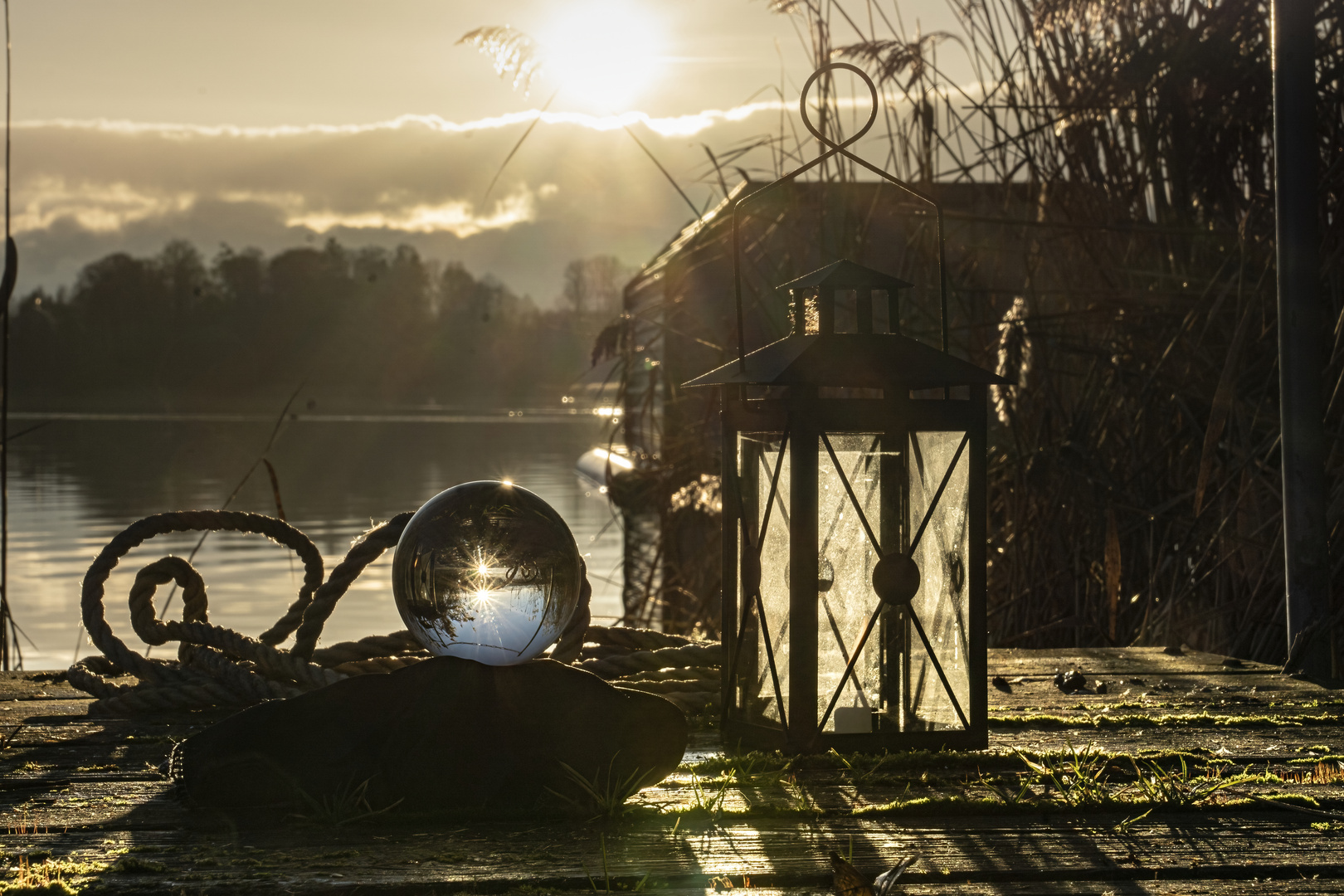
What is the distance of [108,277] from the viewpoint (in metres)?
40.8

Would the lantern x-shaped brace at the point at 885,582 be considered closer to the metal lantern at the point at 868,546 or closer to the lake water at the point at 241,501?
the metal lantern at the point at 868,546

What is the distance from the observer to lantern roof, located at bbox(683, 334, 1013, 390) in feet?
4.93

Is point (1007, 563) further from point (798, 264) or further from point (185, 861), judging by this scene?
point (185, 861)

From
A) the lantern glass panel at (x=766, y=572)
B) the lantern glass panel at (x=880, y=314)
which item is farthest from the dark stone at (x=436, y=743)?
the lantern glass panel at (x=880, y=314)

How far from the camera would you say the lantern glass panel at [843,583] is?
1559 millimetres

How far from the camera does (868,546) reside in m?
1.57

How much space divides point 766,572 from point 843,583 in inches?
4.2

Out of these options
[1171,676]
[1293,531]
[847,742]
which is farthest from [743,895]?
[1293,531]

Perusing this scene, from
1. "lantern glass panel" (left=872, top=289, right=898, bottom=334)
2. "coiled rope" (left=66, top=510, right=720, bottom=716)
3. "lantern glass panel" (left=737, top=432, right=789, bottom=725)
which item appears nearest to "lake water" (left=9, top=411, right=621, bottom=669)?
"lantern glass panel" (left=872, top=289, right=898, bottom=334)

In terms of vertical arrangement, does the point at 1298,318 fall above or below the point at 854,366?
above

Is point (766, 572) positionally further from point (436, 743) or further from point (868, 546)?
point (436, 743)

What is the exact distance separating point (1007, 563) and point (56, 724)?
245 cm

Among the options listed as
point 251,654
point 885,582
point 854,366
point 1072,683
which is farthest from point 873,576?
point 251,654

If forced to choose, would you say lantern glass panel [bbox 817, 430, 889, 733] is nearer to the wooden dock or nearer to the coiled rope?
the wooden dock
